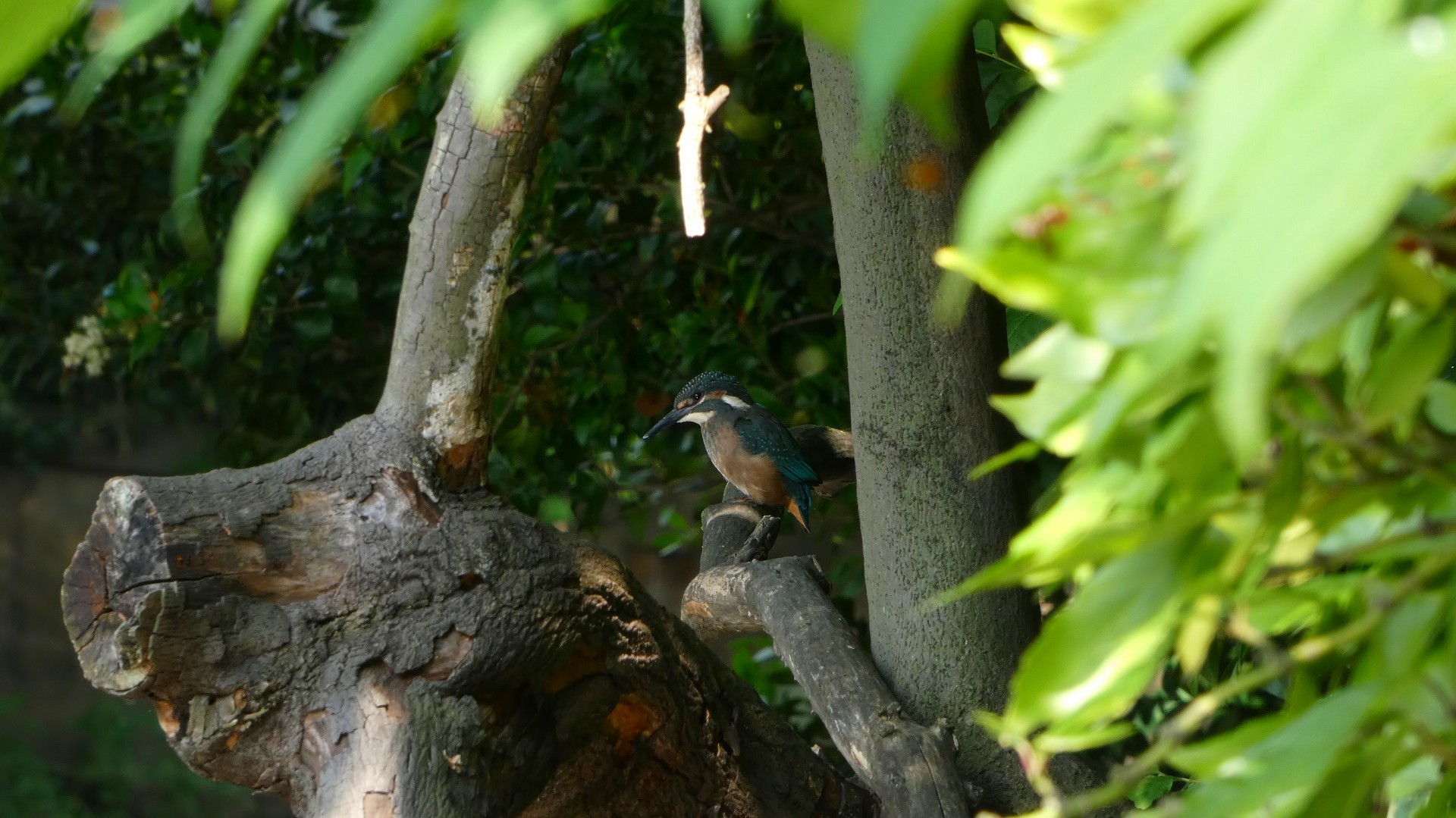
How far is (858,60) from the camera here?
0.78 ft

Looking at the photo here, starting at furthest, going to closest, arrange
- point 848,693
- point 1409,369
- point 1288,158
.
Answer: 1. point 848,693
2. point 1409,369
3. point 1288,158

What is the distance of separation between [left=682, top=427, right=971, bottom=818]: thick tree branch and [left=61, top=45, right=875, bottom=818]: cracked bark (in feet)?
0.39

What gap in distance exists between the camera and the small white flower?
2.33 metres

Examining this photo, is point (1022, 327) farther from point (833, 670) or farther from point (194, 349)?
point (194, 349)

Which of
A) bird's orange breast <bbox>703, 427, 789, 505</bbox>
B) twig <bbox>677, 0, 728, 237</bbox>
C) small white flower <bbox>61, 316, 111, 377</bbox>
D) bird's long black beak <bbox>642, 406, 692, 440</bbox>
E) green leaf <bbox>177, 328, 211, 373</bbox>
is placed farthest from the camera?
small white flower <bbox>61, 316, 111, 377</bbox>

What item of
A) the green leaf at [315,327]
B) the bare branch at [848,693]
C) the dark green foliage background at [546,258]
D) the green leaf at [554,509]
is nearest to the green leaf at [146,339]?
the dark green foliage background at [546,258]

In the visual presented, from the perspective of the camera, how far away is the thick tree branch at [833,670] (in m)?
1.21

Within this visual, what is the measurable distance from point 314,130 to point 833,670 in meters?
1.14

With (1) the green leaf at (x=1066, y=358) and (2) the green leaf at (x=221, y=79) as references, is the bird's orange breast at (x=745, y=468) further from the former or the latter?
(2) the green leaf at (x=221, y=79)

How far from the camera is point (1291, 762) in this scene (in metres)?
0.36

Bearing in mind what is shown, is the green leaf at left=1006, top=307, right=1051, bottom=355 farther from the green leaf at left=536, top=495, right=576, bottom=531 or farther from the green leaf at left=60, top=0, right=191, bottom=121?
the green leaf at left=536, top=495, right=576, bottom=531

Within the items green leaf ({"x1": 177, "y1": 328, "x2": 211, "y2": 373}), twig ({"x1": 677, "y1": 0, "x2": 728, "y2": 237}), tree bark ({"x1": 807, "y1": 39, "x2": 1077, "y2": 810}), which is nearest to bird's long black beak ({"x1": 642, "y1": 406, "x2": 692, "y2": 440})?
tree bark ({"x1": 807, "y1": 39, "x2": 1077, "y2": 810})

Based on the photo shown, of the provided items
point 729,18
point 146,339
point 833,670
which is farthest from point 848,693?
point 146,339

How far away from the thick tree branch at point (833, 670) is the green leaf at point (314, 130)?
3.41ft
